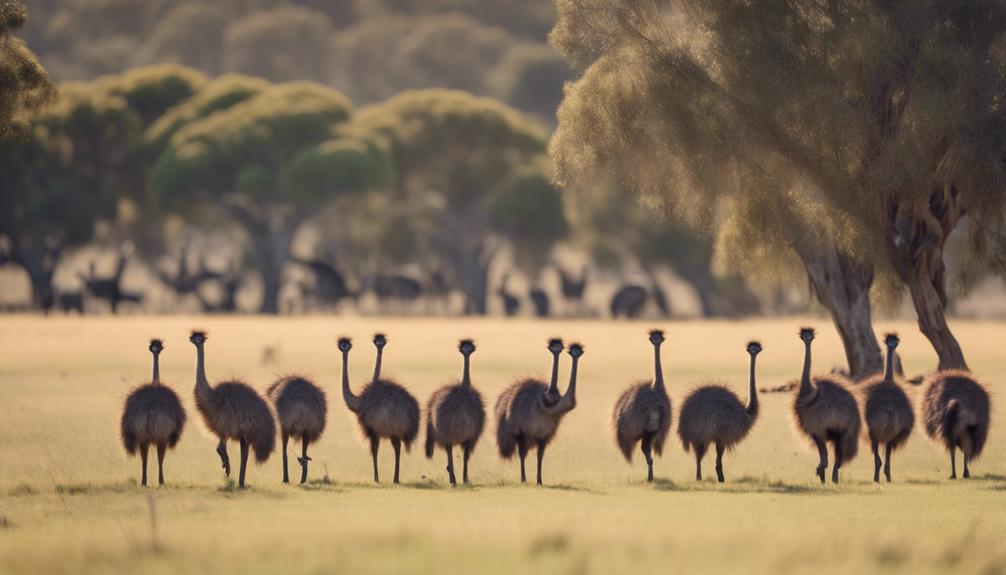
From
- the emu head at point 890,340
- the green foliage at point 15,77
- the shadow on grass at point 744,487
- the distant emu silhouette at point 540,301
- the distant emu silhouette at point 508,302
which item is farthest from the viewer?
the distant emu silhouette at point 508,302

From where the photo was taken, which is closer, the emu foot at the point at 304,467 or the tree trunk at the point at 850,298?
the emu foot at the point at 304,467

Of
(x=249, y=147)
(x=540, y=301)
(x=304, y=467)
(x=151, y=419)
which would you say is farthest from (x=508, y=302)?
(x=151, y=419)

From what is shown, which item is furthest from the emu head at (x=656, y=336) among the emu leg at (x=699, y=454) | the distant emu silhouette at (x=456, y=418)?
the distant emu silhouette at (x=456, y=418)

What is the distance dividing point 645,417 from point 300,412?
417 centimetres

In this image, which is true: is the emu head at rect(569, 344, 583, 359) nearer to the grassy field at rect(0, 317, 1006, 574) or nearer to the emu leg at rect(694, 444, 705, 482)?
the grassy field at rect(0, 317, 1006, 574)

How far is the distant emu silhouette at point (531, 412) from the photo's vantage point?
62.4ft

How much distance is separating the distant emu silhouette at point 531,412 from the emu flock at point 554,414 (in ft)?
0.04

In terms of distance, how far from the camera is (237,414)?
61.0 feet

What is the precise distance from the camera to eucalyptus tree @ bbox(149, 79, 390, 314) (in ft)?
240

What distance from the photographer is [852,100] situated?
86.6 feet

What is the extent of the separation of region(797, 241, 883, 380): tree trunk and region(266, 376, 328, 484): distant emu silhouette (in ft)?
41.2

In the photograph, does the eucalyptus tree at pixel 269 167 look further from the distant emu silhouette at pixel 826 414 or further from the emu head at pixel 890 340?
the distant emu silhouette at pixel 826 414

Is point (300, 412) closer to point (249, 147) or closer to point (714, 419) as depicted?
A: point (714, 419)

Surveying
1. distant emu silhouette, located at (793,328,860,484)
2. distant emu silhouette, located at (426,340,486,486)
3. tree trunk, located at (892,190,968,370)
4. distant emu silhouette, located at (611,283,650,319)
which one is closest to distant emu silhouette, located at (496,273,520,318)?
distant emu silhouette, located at (611,283,650,319)
